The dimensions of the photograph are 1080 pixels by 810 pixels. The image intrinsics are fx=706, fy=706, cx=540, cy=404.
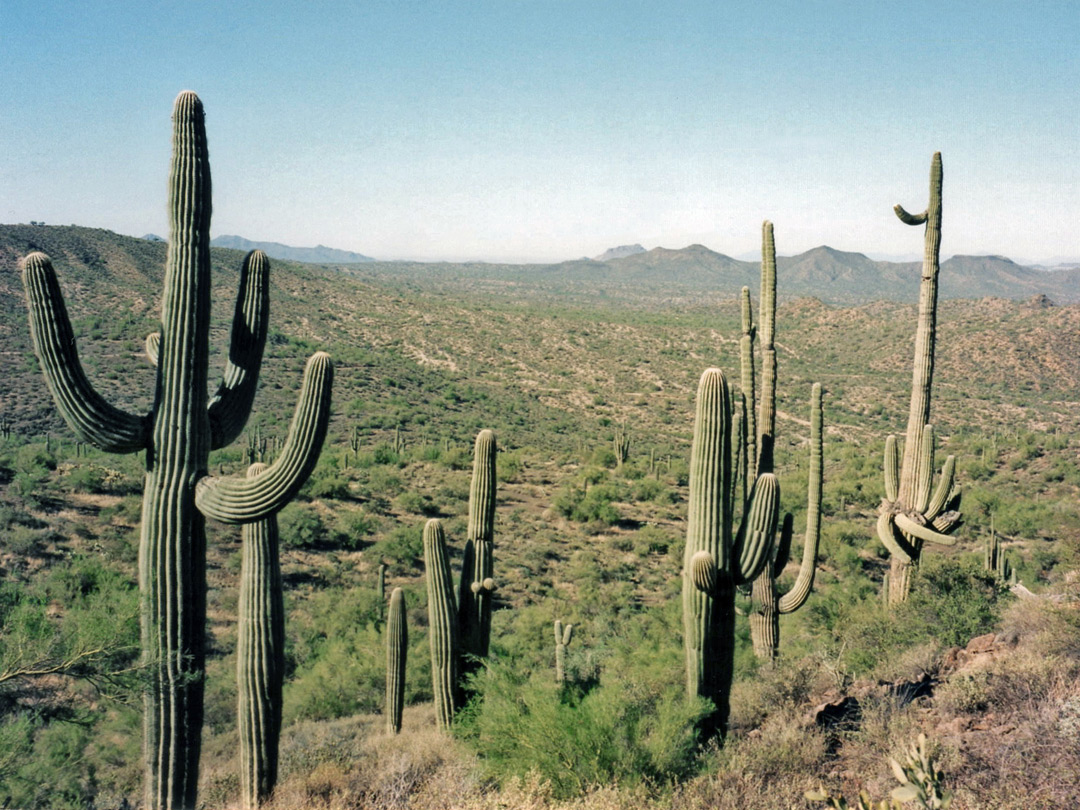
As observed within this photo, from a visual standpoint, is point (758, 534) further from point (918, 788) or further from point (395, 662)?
point (395, 662)

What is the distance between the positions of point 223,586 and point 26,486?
609 centimetres

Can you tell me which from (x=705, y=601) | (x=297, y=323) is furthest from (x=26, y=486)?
(x=297, y=323)

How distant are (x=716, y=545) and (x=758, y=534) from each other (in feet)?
1.62

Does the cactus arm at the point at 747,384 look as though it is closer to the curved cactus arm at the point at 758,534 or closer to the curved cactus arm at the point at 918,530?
the curved cactus arm at the point at 918,530

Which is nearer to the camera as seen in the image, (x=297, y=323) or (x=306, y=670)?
(x=306, y=670)

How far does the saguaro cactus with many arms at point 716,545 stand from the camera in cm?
750

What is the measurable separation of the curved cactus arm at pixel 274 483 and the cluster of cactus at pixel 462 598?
236cm

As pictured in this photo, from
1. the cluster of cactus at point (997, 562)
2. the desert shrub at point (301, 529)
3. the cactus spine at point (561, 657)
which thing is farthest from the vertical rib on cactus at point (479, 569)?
the cluster of cactus at point (997, 562)

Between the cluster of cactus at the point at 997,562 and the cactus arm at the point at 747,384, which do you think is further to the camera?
the cluster of cactus at the point at 997,562

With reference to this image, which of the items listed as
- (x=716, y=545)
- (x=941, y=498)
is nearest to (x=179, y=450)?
(x=716, y=545)

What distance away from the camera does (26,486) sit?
16625 millimetres

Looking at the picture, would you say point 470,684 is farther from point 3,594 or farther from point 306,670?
point 3,594

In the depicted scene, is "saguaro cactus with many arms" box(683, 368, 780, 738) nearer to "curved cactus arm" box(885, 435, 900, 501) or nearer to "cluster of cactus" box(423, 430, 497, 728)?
"cluster of cactus" box(423, 430, 497, 728)

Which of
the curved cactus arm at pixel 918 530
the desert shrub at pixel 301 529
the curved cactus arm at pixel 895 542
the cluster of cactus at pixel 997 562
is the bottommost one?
the desert shrub at pixel 301 529
